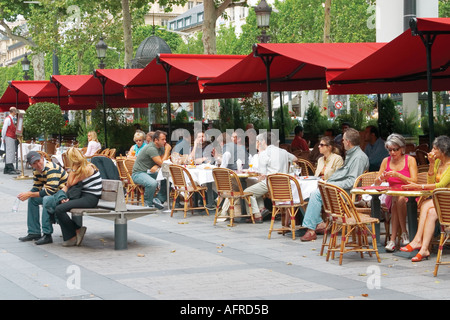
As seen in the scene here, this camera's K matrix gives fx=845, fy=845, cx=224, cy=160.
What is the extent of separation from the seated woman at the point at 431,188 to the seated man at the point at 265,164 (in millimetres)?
3646

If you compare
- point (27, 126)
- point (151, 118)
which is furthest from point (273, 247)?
point (151, 118)

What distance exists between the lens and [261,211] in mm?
13820

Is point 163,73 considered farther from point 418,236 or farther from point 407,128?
point 418,236

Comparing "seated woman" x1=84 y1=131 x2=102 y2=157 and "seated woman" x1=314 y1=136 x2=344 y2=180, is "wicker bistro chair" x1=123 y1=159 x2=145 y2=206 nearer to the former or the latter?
"seated woman" x1=84 y1=131 x2=102 y2=157

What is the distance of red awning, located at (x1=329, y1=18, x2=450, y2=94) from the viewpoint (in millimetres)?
11125

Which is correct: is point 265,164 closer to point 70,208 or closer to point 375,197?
point 375,197

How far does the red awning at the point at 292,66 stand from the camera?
14.3 metres

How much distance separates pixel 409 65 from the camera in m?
13.7

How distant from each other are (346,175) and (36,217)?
171 inches

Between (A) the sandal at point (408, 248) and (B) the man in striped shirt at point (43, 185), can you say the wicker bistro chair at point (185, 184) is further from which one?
(A) the sandal at point (408, 248)

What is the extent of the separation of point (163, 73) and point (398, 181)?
33.3 ft

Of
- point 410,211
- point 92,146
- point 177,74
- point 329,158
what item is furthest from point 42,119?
point 410,211

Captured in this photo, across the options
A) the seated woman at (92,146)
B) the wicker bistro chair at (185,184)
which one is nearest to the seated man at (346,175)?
the wicker bistro chair at (185,184)
